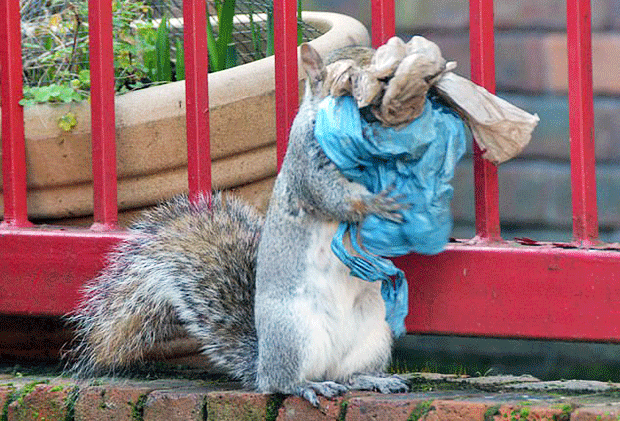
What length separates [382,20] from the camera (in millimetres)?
2547

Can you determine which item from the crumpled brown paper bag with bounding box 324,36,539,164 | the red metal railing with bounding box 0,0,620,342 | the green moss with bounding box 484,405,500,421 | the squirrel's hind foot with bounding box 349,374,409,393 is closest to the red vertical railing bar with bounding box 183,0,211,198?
the red metal railing with bounding box 0,0,620,342

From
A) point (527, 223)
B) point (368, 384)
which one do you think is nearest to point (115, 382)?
point (368, 384)

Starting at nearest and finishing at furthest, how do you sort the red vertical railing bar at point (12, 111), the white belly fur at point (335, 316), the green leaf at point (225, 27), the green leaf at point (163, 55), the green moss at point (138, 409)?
1. the white belly fur at point (335, 316)
2. the green moss at point (138, 409)
3. the red vertical railing bar at point (12, 111)
4. the green leaf at point (225, 27)
5. the green leaf at point (163, 55)

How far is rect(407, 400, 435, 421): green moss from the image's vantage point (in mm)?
2336

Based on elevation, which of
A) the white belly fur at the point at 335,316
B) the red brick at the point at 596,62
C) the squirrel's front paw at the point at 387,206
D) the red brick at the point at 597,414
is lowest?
the red brick at the point at 597,414

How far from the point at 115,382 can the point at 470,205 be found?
1.12 metres

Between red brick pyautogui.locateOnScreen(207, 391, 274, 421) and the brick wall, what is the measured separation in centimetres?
108

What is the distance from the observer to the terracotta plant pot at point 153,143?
2.93 meters

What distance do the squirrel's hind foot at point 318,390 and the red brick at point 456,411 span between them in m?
0.19

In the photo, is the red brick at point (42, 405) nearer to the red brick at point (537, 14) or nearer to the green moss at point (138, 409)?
the green moss at point (138, 409)

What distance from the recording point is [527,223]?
328 cm

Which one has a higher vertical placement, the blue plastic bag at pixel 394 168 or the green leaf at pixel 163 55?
the green leaf at pixel 163 55

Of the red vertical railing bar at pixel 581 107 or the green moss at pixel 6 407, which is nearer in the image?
the red vertical railing bar at pixel 581 107

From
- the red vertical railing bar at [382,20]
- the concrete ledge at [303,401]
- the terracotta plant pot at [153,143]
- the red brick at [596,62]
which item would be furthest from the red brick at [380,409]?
the red brick at [596,62]
